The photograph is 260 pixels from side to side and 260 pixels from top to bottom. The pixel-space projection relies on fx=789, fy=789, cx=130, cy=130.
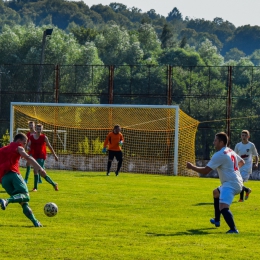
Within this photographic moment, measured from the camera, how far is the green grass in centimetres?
1098

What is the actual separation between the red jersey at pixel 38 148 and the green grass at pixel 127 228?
1.01m

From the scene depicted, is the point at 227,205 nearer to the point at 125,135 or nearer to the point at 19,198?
the point at 19,198

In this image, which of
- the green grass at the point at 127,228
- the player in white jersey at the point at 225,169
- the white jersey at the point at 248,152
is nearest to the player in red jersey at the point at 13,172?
the green grass at the point at 127,228

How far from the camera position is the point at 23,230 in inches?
508

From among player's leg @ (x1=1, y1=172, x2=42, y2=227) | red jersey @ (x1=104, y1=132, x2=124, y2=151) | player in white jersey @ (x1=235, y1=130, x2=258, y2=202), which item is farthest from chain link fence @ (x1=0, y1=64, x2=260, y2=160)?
player's leg @ (x1=1, y1=172, x2=42, y2=227)

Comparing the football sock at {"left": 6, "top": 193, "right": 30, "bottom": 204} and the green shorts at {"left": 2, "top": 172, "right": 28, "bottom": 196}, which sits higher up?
the green shorts at {"left": 2, "top": 172, "right": 28, "bottom": 196}

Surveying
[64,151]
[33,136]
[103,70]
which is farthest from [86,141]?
[103,70]

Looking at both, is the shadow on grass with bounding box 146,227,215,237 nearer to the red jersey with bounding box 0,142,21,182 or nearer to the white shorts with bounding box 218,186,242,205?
the white shorts with bounding box 218,186,242,205

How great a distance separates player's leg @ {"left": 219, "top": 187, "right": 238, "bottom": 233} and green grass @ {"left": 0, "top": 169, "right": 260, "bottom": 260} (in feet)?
0.69

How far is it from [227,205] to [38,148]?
31.8 feet

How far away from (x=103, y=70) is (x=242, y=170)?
4163cm

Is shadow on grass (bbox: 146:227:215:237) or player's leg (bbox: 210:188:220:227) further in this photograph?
player's leg (bbox: 210:188:220:227)

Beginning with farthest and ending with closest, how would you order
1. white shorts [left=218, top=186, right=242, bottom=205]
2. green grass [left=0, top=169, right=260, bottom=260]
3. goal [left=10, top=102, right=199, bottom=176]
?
goal [left=10, top=102, right=199, bottom=176]
white shorts [left=218, top=186, right=242, bottom=205]
green grass [left=0, top=169, right=260, bottom=260]

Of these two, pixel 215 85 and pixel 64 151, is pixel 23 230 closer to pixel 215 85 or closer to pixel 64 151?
pixel 64 151
